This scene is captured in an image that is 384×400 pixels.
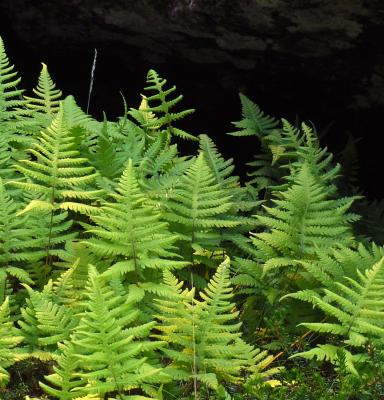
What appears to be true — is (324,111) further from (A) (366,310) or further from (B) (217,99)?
(A) (366,310)

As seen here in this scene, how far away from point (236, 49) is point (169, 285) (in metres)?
2.34

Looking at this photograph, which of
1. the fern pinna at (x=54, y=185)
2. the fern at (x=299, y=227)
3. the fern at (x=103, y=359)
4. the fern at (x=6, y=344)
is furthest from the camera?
the fern at (x=299, y=227)

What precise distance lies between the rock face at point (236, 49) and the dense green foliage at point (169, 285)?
0.72 metres

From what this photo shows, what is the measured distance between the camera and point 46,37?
18.6ft

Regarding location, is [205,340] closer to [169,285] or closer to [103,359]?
[169,285]

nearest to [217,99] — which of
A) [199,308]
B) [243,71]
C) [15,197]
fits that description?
[243,71]

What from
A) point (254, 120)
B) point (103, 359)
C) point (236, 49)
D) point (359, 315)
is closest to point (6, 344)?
point (103, 359)

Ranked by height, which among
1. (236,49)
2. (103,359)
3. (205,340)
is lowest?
(205,340)

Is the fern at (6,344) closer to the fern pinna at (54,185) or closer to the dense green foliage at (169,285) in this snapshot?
the dense green foliage at (169,285)

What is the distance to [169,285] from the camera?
315cm

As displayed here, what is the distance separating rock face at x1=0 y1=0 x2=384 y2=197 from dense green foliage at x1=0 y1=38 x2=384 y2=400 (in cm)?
72

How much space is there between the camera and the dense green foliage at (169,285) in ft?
9.29

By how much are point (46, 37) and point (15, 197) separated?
2.21 m

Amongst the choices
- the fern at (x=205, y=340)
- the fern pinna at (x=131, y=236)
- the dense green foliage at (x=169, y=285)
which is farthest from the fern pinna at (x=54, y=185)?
the fern at (x=205, y=340)
